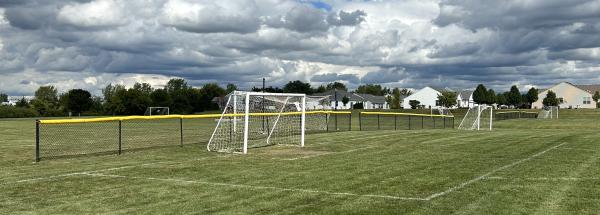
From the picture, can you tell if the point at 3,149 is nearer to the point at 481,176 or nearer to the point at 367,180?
the point at 367,180

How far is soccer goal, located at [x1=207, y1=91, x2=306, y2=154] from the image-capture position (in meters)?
20.6

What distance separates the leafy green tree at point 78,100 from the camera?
11081 centimetres

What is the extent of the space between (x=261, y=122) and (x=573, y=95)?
122 metres

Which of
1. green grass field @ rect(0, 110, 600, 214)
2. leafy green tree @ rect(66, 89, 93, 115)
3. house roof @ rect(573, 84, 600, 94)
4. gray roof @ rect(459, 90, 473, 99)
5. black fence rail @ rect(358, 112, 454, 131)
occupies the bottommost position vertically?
green grass field @ rect(0, 110, 600, 214)

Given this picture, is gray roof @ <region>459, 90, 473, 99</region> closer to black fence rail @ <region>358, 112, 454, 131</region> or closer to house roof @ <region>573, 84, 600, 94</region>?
house roof @ <region>573, 84, 600, 94</region>

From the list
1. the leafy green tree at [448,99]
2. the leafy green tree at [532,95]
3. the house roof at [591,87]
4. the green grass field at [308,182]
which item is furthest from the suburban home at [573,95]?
the green grass field at [308,182]

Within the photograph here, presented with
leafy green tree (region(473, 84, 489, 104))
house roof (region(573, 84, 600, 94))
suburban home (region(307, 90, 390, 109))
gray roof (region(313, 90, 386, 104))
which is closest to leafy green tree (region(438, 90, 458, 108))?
leafy green tree (region(473, 84, 489, 104))

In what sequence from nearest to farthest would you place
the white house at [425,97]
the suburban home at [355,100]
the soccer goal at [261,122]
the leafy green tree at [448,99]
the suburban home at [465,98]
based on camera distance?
the soccer goal at [261,122] → the leafy green tree at [448,99] → the suburban home at [355,100] → the white house at [425,97] → the suburban home at [465,98]

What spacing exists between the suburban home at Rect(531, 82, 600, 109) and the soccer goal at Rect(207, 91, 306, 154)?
388 feet

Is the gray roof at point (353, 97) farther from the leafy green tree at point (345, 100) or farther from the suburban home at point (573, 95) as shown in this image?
the suburban home at point (573, 95)

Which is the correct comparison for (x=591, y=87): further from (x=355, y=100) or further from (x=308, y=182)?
(x=308, y=182)

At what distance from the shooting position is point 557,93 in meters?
132

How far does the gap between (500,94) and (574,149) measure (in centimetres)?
11874

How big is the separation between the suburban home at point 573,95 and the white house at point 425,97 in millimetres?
22851
